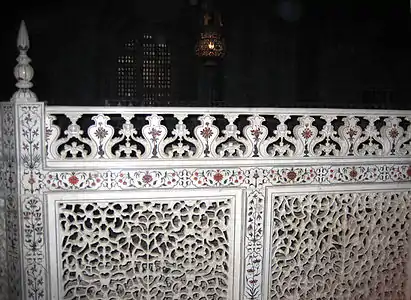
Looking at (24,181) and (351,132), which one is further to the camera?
(351,132)

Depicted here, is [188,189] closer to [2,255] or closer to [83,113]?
[83,113]

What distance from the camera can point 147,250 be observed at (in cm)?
220

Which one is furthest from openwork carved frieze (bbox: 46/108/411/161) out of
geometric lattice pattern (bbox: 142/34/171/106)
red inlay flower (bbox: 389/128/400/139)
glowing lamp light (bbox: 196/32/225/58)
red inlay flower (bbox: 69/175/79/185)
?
geometric lattice pattern (bbox: 142/34/171/106)

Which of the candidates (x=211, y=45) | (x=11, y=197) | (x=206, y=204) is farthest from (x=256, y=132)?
(x=211, y=45)

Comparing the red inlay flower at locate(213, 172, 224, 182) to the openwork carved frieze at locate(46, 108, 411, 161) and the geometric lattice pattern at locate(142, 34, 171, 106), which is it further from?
the geometric lattice pattern at locate(142, 34, 171, 106)

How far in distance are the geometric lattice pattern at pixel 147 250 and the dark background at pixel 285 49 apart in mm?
3074

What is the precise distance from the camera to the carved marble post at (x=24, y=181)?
199cm

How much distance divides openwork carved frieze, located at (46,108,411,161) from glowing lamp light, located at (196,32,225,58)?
2404mm

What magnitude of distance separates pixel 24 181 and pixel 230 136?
106 centimetres

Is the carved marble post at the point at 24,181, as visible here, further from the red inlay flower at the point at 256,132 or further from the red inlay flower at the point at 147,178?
the red inlay flower at the point at 256,132

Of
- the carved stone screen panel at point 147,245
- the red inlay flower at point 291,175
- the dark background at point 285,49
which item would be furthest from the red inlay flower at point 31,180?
the dark background at point 285,49

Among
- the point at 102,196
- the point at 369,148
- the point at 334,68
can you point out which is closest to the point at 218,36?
the point at 334,68

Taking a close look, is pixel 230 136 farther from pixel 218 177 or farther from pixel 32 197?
pixel 32 197

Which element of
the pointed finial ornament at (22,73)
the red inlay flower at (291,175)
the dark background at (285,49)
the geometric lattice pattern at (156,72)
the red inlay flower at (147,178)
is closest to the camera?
the pointed finial ornament at (22,73)
